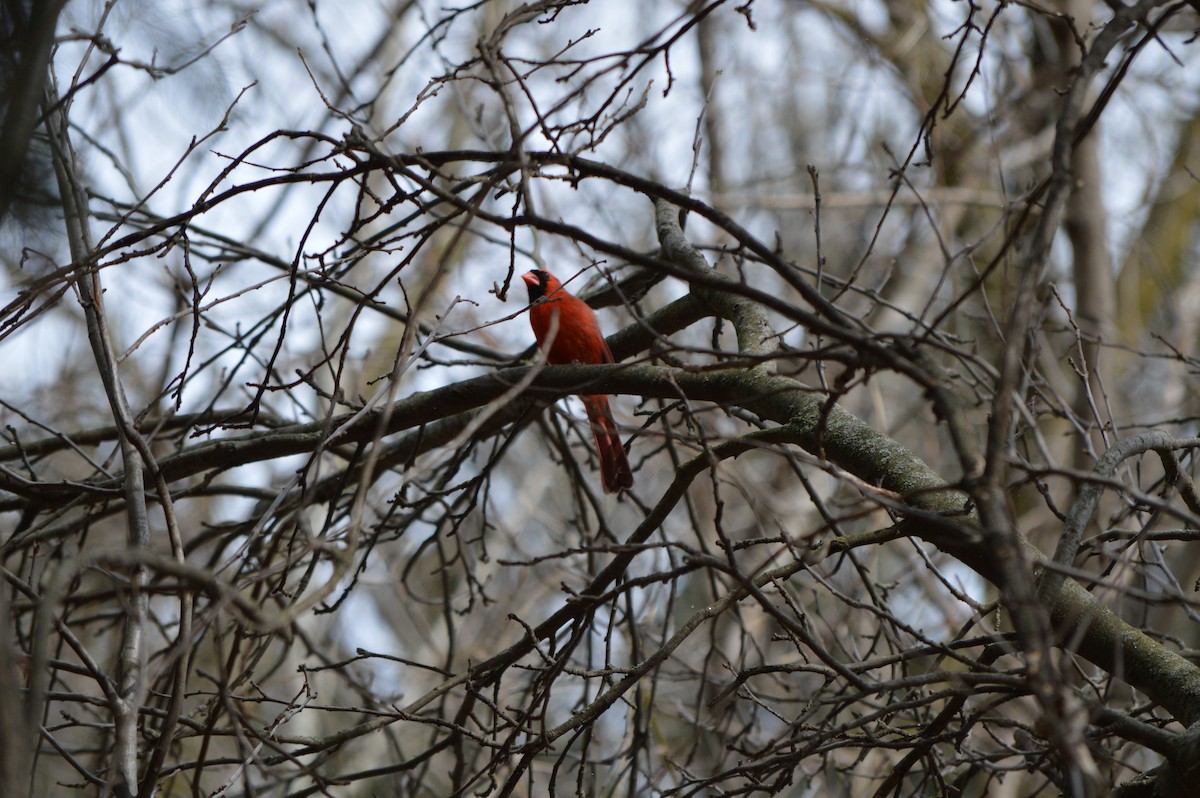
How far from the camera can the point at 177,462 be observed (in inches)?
140

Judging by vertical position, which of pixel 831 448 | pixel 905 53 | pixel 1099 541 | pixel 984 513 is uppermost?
pixel 905 53

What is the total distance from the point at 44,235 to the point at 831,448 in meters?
2.13

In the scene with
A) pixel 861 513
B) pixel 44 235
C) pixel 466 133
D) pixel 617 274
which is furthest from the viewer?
pixel 466 133

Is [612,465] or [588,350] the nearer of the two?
[612,465]

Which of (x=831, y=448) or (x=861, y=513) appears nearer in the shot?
(x=861, y=513)

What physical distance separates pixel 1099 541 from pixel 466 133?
11767 mm

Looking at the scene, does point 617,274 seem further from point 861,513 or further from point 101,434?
point 861,513

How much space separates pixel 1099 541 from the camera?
2.02m

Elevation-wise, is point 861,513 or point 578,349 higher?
point 578,349

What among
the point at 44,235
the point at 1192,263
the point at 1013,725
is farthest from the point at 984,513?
the point at 1192,263

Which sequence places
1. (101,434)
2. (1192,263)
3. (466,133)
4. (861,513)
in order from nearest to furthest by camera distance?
(861,513)
(101,434)
(1192,263)
(466,133)

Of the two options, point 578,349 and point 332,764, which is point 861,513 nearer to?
point 578,349

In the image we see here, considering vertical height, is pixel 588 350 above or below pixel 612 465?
above

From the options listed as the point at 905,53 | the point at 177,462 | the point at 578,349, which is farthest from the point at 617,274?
the point at 905,53
